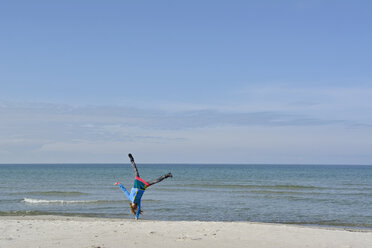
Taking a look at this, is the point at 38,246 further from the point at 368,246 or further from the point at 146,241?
the point at 368,246

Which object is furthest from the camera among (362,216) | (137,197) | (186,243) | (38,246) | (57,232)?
(362,216)

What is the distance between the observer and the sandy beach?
10.6 meters

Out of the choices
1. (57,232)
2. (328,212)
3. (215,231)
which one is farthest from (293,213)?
(57,232)

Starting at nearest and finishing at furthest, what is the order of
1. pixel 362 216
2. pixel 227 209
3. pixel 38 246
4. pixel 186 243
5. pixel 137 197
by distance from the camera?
pixel 38 246
pixel 186 243
pixel 137 197
pixel 362 216
pixel 227 209

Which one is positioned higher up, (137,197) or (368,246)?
(137,197)

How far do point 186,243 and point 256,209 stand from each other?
13690 millimetres

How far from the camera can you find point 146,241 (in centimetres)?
1084

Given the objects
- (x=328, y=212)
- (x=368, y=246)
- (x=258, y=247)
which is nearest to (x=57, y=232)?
(x=258, y=247)

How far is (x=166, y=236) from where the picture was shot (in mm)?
11570

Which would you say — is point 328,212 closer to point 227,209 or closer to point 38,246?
point 227,209

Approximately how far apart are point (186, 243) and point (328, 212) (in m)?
14.1

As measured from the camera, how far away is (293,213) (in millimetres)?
22125

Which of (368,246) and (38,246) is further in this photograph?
(368,246)

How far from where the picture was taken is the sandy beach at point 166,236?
10.6 metres
